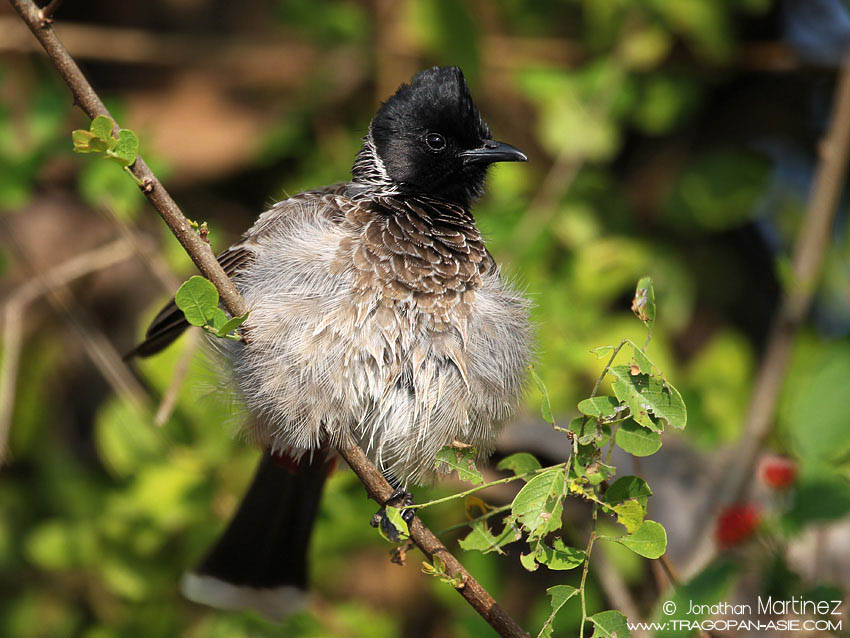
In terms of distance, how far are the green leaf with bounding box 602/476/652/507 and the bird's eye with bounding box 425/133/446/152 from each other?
1.39 meters

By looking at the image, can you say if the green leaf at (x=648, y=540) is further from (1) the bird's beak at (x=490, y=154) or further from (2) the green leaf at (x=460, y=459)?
(1) the bird's beak at (x=490, y=154)

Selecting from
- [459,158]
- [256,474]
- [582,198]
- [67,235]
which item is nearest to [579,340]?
[582,198]

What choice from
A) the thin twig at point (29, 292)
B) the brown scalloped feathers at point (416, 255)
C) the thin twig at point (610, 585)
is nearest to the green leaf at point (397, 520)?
the brown scalloped feathers at point (416, 255)

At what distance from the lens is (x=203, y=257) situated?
1769 millimetres

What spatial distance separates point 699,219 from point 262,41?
2.67 metres

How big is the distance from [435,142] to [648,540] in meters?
1.51

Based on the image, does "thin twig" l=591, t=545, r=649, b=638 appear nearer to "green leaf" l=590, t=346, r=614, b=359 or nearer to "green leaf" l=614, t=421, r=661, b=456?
"green leaf" l=614, t=421, r=661, b=456

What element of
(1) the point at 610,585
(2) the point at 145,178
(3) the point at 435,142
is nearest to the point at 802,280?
(1) the point at 610,585

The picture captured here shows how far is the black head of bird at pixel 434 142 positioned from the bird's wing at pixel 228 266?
22 cm

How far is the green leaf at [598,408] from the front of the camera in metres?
1.64

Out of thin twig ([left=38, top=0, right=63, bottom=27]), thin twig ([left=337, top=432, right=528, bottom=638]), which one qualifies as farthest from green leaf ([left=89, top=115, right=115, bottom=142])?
thin twig ([left=337, top=432, right=528, bottom=638])

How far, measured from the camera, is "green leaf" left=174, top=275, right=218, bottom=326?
68.7 inches

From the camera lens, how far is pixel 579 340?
369 centimetres

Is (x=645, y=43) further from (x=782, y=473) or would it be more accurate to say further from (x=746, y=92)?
(x=782, y=473)
